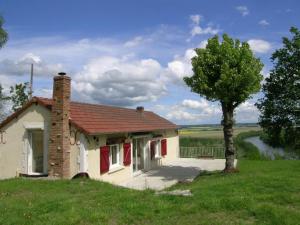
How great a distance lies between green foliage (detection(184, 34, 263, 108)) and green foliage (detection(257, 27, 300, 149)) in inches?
116

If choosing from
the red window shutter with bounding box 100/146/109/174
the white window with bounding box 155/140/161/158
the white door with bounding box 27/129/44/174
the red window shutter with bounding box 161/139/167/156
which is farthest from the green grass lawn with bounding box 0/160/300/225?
the red window shutter with bounding box 161/139/167/156

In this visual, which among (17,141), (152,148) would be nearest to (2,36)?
(17,141)

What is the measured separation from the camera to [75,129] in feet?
51.6

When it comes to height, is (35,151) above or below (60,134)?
below

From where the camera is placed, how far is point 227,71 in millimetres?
17266

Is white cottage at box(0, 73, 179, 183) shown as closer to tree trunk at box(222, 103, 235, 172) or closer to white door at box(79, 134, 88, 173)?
white door at box(79, 134, 88, 173)

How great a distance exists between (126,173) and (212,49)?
796cm

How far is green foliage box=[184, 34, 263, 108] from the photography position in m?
17.4

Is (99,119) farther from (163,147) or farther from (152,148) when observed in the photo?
(163,147)

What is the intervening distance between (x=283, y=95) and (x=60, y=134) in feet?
42.0

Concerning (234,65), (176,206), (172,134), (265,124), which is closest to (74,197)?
(176,206)

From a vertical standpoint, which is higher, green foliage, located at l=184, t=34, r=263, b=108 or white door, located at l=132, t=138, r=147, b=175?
green foliage, located at l=184, t=34, r=263, b=108

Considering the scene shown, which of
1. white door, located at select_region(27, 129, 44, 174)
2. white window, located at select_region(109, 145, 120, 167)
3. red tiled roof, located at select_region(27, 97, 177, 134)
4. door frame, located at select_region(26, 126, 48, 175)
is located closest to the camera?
red tiled roof, located at select_region(27, 97, 177, 134)

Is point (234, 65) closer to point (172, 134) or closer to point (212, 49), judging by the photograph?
point (212, 49)
